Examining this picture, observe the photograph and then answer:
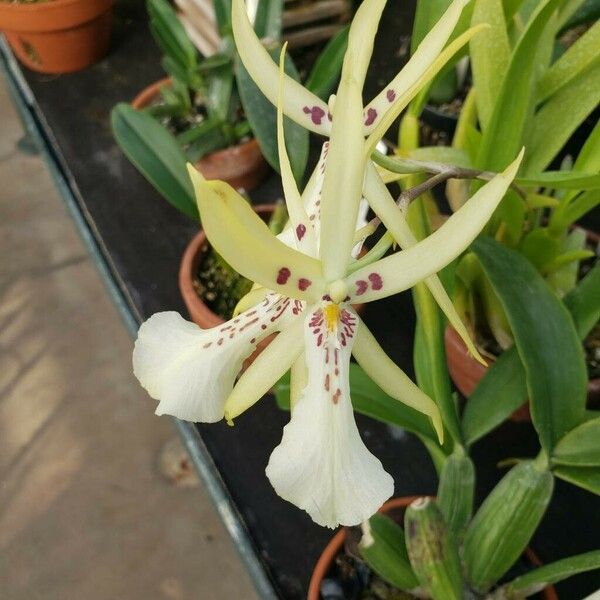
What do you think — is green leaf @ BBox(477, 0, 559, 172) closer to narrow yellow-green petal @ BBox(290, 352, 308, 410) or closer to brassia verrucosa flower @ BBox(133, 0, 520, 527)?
brassia verrucosa flower @ BBox(133, 0, 520, 527)

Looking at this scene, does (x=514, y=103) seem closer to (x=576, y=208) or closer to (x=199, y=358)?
(x=576, y=208)

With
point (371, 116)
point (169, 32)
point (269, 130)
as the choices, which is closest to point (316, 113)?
point (371, 116)

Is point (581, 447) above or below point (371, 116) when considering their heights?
below

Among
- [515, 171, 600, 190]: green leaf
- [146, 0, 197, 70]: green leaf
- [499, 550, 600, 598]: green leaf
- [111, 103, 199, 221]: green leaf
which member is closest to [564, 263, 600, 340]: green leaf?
[515, 171, 600, 190]: green leaf

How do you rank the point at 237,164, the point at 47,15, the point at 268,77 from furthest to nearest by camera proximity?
the point at 47,15
the point at 237,164
the point at 268,77

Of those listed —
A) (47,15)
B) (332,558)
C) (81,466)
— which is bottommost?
(81,466)

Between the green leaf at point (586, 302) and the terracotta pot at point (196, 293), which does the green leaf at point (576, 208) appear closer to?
the green leaf at point (586, 302)

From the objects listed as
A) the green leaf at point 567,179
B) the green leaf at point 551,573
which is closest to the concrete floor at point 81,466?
the green leaf at point 551,573
